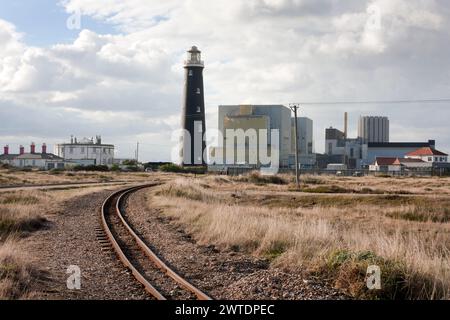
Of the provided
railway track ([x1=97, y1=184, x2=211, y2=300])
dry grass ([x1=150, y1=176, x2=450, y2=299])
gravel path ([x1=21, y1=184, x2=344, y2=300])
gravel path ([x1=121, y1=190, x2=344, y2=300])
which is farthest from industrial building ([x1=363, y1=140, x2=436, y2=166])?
gravel path ([x1=121, y1=190, x2=344, y2=300])

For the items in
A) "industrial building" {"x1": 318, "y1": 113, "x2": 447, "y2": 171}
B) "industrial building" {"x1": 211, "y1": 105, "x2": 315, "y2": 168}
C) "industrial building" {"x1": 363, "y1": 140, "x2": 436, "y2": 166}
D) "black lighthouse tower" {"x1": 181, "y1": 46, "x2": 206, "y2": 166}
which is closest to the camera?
"black lighthouse tower" {"x1": 181, "y1": 46, "x2": 206, "y2": 166}

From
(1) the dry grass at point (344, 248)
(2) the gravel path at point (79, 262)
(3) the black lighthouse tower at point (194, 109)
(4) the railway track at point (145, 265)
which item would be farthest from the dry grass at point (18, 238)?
(3) the black lighthouse tower at point (194, 109)

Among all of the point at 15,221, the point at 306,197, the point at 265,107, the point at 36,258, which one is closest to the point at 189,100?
the point at 265,107

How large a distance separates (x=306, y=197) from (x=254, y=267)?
88.6ft

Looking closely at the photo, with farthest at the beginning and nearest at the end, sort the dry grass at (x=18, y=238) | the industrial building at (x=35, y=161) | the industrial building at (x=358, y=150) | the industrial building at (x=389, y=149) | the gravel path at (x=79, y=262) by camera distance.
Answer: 1. the industrial building at (x=389, y=149)
2. the industrial building at (x=358, y=150)
3. the industrial building at (x=35, y=161)
4. the gravel path at (x=79, y=262)
5. the dry grass at (x=18, y=238)

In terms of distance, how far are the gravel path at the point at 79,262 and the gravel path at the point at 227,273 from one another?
1145mm

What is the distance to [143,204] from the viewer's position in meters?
27.5

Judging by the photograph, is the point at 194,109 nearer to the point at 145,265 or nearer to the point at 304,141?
the point at 304,141

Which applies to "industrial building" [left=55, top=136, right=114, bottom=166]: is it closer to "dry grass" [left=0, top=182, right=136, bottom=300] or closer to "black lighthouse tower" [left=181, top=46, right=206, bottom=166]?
"black lighthouse tower" [left=181, top=46, right=206, bottom=166]

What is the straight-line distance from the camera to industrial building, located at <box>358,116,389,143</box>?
15762 cm

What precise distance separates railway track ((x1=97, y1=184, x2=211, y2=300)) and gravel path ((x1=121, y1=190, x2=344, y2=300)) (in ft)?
0.89

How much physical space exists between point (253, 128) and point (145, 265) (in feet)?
288

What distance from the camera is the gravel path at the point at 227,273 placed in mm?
8531

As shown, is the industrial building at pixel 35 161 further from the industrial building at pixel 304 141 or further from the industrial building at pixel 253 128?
the industrial building at pixel 304 141
